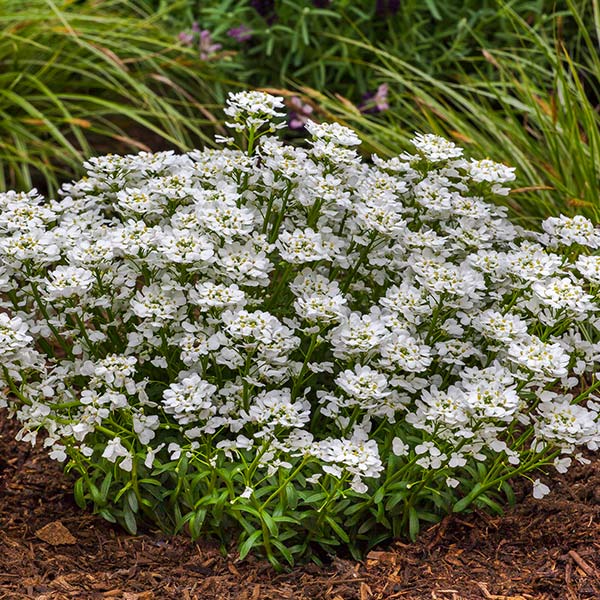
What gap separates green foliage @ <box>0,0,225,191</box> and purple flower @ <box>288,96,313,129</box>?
1.63 feet

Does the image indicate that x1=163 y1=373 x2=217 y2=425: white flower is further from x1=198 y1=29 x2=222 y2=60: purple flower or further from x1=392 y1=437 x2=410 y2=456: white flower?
x1=198 y1=29 x2=222 y2=60: purple flower

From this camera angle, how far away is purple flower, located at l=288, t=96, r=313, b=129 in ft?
16.7

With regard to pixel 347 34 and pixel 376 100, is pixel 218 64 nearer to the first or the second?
pixel 347 34

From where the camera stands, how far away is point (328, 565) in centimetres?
283

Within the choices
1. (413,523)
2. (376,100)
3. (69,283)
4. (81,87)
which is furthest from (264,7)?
(413,523)

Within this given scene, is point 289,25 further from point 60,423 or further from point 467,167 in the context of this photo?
point 60,423

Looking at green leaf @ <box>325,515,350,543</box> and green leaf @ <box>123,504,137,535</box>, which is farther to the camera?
green leaf @ <box>123,504,137,535</box>

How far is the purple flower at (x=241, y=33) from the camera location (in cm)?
573

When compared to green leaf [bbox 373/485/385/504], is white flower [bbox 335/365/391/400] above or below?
above

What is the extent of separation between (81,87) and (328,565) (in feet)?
13.1

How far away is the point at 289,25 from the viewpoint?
19.2 ft

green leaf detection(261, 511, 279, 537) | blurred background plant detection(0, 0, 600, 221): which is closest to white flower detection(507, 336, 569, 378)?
green leaf detection(261, 511, 279, 537)

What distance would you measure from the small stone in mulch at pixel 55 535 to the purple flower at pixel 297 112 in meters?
2.79

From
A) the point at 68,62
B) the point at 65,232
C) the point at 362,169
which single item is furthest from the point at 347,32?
the point at 65,232
